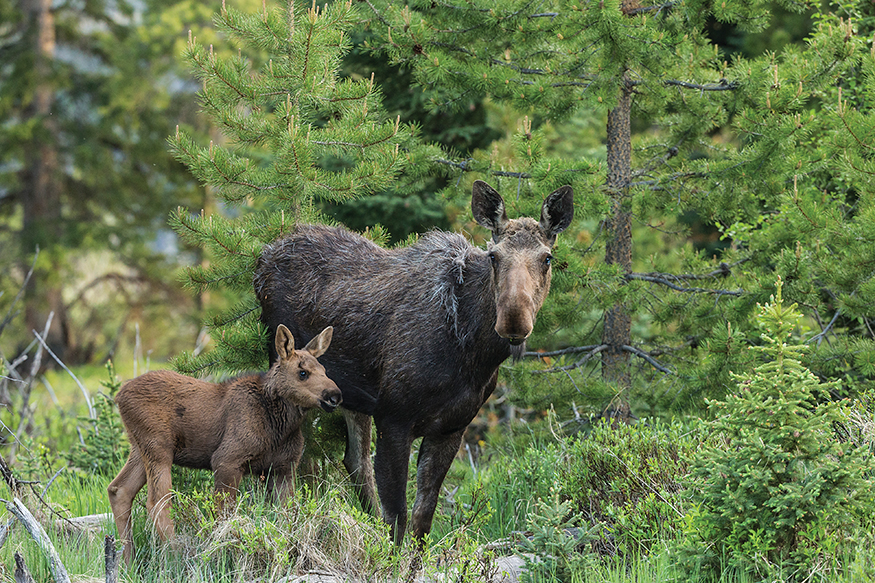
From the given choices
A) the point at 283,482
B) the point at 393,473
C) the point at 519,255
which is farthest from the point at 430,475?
the point at 519,255

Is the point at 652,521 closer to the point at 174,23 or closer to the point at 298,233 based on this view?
the point at 298,233

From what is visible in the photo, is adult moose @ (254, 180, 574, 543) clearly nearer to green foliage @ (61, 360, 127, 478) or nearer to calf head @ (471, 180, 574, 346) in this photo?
calf head @ (471, 180, 574, 346)

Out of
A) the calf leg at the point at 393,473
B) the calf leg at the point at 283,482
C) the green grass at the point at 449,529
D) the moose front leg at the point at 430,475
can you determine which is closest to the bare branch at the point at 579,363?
the green grass at the point at 449,529

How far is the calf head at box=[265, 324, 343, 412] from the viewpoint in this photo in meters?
6.00

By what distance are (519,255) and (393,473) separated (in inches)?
73.7

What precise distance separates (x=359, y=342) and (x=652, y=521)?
255 cm

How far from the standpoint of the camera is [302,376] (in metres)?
6.10

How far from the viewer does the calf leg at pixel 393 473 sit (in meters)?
6.20

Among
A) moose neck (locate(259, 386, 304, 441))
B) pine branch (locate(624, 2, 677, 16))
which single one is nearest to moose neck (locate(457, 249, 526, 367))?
moose neck (locate(259, 386, 304, 441))

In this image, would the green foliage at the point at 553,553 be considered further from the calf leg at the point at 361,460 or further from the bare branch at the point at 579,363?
the bare branch at the point at 579,363

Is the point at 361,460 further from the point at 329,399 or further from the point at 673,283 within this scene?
the point at 673,283

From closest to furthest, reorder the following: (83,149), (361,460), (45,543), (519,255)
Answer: (45,543), (519,255), (361,460), (83,149)

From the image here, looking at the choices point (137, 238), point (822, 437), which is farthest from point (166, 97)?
point (822, 437)

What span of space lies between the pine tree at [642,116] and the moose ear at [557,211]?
1836mm
